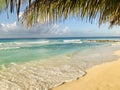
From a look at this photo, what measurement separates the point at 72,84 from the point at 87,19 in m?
4.82

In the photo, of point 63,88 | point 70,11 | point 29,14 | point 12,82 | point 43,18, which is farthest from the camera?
point 12,82

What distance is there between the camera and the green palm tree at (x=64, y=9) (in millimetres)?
1246

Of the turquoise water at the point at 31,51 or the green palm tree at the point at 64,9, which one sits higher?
the green palm tree at the point at 64,9

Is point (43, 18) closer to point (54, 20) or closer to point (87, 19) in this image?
point (54, 20)

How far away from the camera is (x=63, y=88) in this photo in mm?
5836

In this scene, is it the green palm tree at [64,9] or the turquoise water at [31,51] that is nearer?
the green palm tree at [64,9]

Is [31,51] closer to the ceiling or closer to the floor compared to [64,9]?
closer to the floor

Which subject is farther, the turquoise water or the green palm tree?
the turquoise water

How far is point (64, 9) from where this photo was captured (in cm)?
140

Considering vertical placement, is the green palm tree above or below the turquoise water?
above

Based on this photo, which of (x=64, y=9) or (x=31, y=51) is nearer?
(x=64, y=9)

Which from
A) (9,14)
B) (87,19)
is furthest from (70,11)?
(9,14)

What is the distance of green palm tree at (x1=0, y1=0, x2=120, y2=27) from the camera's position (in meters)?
1.25

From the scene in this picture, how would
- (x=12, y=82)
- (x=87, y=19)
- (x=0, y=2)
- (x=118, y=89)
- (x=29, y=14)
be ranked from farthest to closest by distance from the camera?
1. (x=12, y=82)
2. (x=118, y=89)
3. (x=87, y=19)
4. (x=29, y=14)
5. (x=0, y=2)
